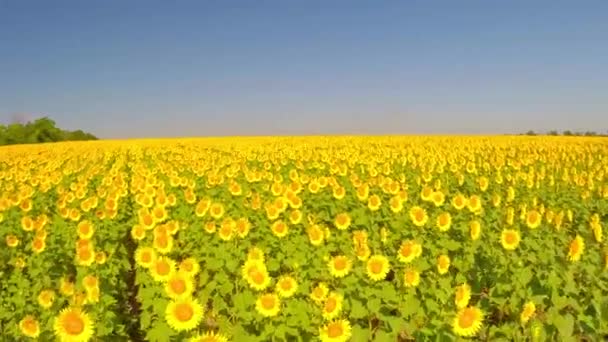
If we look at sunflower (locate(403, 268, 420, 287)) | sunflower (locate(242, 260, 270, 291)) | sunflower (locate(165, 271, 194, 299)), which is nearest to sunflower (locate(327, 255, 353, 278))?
sunflower (locate(403, 268, 420, 287))

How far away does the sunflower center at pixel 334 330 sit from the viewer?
160 inches

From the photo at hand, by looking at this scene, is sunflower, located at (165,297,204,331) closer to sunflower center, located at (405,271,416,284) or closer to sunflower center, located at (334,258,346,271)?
sunflower center, located at (334,258,346,271)

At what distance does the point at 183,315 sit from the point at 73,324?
0.88 metres

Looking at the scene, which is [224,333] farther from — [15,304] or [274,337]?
[15,304]

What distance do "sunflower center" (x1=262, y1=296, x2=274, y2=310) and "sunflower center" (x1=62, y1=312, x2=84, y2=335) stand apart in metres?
1.36

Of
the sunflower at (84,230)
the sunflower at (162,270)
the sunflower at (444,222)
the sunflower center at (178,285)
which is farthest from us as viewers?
the sunflower at (444,222)

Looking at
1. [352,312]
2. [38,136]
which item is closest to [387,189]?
[352,312]

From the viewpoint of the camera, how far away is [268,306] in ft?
13.8

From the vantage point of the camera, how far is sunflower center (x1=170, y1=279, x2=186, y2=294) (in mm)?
4152

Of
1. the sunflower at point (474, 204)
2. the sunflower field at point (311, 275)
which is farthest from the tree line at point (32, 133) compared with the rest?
the sunflower at point (474, 204)

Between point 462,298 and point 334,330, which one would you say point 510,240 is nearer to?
point 462,298

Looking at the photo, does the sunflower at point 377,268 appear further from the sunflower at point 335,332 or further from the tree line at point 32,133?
the tree line at point 32,133

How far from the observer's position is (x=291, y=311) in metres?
4.36

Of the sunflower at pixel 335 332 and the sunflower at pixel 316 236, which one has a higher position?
the sunflower at pixel 316 236
